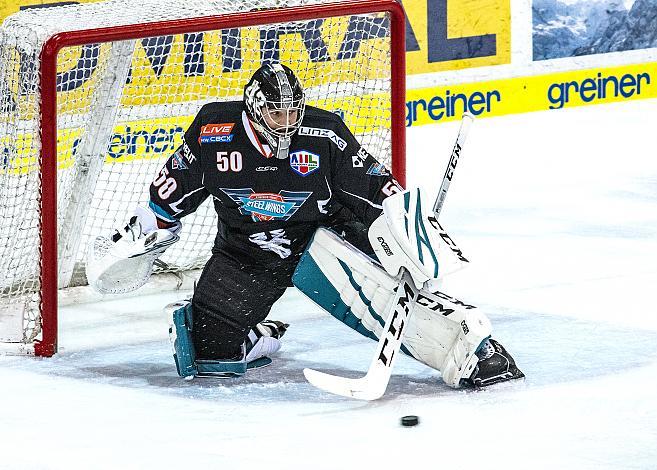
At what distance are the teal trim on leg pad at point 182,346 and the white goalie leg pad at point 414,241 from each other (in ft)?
1.88

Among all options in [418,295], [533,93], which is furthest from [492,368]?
[533,93]

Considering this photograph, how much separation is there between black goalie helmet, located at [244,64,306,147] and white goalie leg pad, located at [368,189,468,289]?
1.08 feet

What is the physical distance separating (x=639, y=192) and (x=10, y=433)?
348 cm

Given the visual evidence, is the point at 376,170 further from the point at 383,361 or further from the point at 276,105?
the point at 383,361

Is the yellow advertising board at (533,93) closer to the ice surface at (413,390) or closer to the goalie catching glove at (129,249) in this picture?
the ice surface at (413,390)

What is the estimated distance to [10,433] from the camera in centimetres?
311

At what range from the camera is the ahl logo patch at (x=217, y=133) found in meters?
3.51

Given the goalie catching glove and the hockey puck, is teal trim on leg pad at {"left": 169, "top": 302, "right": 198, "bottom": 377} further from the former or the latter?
the hockey puck

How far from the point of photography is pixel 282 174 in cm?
348

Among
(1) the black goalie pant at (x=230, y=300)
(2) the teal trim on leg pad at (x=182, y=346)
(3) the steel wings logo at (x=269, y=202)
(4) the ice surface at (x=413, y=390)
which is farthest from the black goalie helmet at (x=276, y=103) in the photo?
(4) the ice surface at (x=413, y=390)

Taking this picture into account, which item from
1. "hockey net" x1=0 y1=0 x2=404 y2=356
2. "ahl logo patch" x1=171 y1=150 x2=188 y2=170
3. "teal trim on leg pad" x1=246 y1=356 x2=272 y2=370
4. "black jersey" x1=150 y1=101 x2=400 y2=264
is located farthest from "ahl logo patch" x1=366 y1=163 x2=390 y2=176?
"hockey net" x1=0 y1=0 x2=404 y2=356

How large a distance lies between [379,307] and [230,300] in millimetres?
417

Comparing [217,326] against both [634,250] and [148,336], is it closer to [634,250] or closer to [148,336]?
[148,336]

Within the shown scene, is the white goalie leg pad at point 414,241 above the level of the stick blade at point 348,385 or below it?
above
